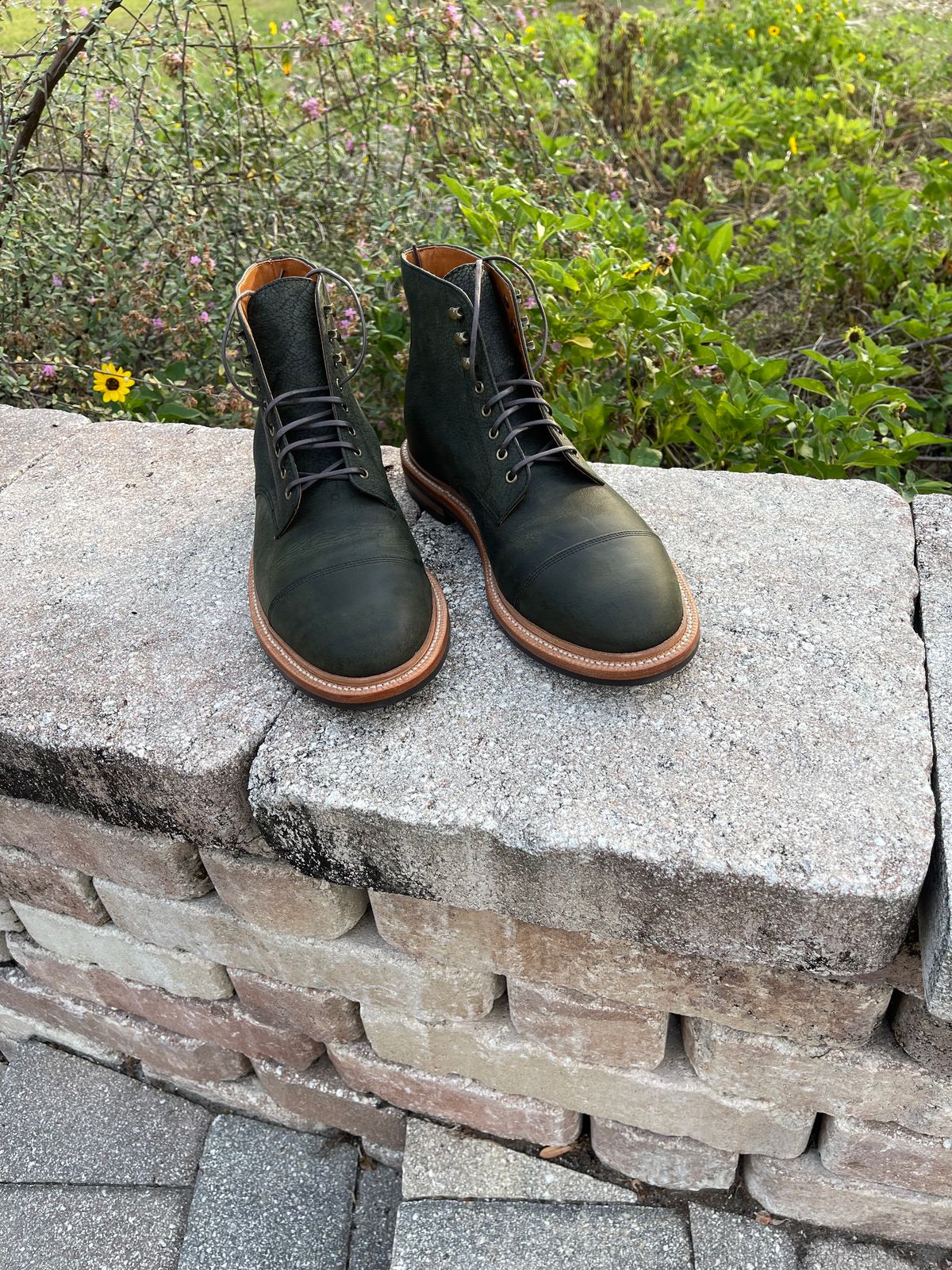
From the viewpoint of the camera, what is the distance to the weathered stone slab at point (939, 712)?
110 centimetres

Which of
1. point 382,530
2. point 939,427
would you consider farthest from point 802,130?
point 382,530

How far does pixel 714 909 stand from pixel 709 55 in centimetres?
503

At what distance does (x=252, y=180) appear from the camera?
2693mm

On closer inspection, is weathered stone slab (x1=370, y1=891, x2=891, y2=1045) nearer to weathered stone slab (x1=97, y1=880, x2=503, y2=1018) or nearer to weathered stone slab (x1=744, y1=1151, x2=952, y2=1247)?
weathered stone slab (x1=97, y1=880, x2=503, y2=1018)

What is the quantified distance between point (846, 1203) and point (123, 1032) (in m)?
1.43

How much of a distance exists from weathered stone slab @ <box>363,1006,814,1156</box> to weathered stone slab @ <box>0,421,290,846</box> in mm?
531

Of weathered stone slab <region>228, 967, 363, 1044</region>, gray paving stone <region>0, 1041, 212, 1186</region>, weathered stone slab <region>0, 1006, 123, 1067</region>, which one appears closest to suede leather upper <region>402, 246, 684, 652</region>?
weathered stone slab <region>228, 967, 363, 1044</region>

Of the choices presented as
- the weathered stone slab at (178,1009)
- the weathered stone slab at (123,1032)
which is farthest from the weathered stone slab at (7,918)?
the weathered stone slab at (123,1032)

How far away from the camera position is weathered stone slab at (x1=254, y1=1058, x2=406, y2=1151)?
1.79 m

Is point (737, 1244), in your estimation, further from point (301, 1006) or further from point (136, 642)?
point (136, 642)

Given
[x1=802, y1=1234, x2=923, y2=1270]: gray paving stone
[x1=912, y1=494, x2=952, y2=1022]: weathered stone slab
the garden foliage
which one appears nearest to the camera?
[x1=912, y1=494, x2=952, y2=1022]: weathered stone slab

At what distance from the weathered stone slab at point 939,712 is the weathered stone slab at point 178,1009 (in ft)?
3.73

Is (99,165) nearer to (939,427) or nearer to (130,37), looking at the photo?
(130,37)

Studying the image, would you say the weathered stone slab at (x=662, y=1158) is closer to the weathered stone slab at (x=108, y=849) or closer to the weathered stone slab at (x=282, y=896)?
the weathered stone slab at (x=282, y=896)
